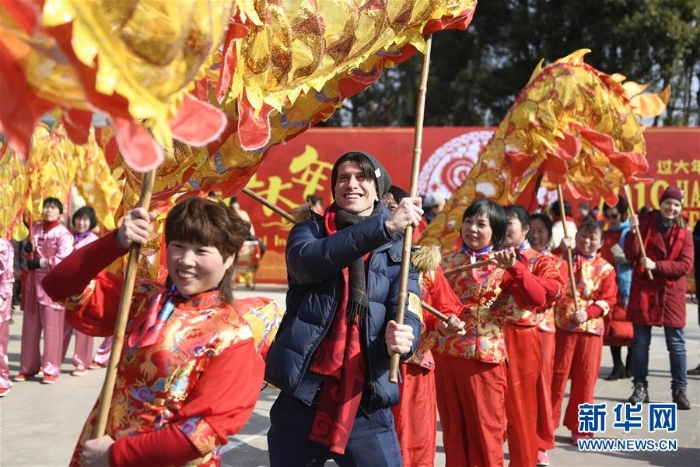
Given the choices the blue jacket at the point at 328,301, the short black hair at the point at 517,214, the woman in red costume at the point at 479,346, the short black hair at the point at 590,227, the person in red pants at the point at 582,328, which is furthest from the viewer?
the short black hair at the point at 590,227

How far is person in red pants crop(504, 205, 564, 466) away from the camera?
465 cm

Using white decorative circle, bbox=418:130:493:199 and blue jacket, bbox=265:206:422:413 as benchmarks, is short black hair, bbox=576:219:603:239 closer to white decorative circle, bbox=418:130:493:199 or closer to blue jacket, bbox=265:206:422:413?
blue jacket, bbox=265:206:422:413

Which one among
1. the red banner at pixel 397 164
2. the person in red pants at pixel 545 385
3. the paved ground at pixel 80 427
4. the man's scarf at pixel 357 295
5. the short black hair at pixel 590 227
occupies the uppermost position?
the red banner at pixel 397 164

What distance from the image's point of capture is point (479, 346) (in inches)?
167

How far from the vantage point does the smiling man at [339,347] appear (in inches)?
109

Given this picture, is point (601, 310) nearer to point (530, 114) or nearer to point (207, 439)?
point (530, 114)

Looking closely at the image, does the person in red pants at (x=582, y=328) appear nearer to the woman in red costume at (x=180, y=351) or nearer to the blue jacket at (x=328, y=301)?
the blue jacket at (x=328, y=301)

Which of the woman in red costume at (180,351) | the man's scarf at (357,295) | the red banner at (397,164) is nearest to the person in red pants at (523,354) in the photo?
the man's scarf at (357,295)

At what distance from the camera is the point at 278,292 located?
44.4ft

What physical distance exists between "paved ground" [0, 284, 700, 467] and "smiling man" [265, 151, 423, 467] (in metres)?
2.18

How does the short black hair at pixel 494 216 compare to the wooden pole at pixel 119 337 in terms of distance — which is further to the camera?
the short black hair at pixel 494 216

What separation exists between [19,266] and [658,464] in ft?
23.2

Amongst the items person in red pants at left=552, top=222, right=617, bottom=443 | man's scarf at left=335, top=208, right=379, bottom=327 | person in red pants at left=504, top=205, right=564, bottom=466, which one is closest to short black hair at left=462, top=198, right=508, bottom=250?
person in red pants at left=504, top=205, right=564, bottom=466

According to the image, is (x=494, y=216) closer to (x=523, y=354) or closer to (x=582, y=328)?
(x=523, y=354)
